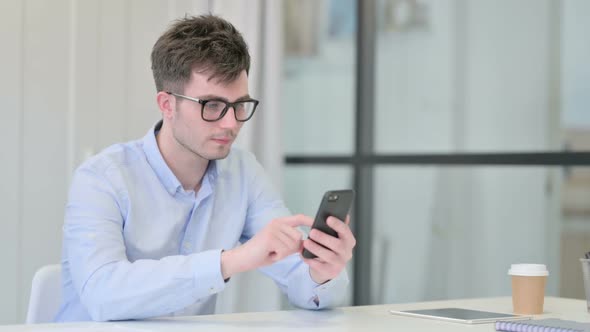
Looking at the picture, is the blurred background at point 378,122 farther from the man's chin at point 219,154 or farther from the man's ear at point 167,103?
the man's chin at point 219,154

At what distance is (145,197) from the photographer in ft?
7.23

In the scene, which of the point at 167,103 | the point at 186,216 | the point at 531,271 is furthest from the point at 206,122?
the point at 531,271

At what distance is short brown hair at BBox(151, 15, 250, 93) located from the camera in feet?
7.27

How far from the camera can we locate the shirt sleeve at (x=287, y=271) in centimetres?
212

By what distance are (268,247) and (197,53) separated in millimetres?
611

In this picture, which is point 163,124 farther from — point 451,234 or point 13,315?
point 451,234

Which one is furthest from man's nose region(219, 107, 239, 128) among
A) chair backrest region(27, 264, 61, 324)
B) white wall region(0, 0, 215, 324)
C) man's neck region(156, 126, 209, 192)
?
white wall region(0, 0, 215, 324)

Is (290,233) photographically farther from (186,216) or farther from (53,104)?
(53,104)

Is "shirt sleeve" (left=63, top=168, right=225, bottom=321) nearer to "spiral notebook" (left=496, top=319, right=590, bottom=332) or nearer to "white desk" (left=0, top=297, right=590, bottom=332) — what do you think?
"white desk" (left=0, top=297, right=590, bottom=332)

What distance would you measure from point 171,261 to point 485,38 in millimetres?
2159

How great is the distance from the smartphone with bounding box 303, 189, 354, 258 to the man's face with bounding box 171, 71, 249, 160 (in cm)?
44

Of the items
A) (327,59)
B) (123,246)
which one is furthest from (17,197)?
(327,59)

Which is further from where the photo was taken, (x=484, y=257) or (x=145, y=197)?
(x=484, y=257)

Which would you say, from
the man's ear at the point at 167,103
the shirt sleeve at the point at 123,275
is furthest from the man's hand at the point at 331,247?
the man's ear at the point at 167,103
